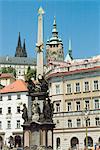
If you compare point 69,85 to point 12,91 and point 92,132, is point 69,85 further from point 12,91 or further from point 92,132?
point 12,91

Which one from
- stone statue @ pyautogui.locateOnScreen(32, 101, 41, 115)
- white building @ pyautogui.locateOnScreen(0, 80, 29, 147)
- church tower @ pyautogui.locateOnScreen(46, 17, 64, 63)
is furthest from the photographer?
church tower @ pyautogui.locateOnScreen(46, 17, 64, 63)

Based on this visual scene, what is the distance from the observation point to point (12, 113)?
68.8 meters

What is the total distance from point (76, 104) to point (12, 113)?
15.2 metres

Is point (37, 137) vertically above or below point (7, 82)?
below

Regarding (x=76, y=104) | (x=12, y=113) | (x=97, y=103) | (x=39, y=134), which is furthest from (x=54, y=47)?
(x=39, y=134)

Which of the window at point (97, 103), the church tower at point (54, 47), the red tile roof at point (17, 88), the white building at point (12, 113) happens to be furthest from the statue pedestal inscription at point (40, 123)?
the church tower at point (54, 47)

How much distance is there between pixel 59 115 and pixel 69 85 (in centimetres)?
399

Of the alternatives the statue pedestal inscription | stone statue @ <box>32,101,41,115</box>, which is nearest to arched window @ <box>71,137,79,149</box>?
the statue pedestal inscription

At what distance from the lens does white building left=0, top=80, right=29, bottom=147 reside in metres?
68.2

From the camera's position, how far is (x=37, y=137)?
112 feet

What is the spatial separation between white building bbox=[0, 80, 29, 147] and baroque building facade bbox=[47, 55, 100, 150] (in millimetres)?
10785

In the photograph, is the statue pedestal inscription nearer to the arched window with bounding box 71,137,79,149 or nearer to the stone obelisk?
the stone obelisk

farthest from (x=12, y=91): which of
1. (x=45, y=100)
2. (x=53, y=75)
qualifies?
(x=45, y=100)

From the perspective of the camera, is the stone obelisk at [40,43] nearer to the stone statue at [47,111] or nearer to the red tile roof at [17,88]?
the stone statue at [47,111]
